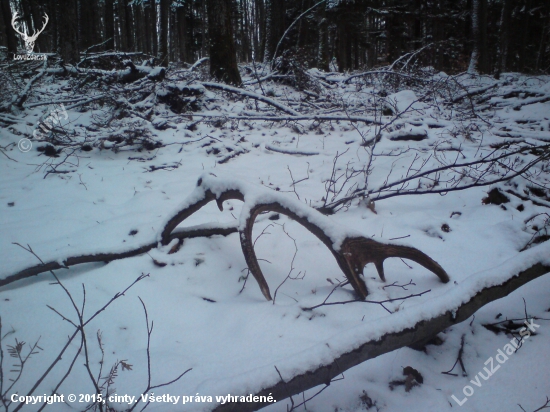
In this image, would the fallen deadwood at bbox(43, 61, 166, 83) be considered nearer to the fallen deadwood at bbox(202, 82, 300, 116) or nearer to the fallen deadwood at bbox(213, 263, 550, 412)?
the fallen deadwood at bbox(202, 82, 300, 116)

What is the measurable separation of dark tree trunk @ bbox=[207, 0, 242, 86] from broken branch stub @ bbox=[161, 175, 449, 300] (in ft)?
20.4

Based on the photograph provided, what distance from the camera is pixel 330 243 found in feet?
5.43

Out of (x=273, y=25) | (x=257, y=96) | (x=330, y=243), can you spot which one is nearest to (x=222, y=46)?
(x=257, y=96)

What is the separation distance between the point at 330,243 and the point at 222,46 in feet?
23.2

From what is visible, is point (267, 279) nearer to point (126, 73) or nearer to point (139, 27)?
point (126, 73)

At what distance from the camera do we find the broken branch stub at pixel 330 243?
1646mm

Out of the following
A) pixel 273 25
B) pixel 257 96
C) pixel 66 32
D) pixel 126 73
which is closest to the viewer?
pixel 257 96

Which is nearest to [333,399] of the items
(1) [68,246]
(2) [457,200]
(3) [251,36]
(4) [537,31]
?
(1) [68,246]

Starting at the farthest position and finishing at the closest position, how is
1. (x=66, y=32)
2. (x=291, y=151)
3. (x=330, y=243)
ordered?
(x=66, y=32), (x=291, y=151), (x=330, y=243)

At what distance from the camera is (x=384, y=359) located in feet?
4.49

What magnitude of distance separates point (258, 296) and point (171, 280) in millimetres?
556

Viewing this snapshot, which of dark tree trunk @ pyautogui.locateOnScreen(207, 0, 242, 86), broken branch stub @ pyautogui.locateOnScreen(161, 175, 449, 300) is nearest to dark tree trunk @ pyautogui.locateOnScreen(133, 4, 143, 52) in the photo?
dark tree trunk @ pyautogui.locateOnScreen(207, 0, 242, 86)

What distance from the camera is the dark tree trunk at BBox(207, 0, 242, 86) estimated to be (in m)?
7.02

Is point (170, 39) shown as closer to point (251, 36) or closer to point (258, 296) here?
point (251, 36)
